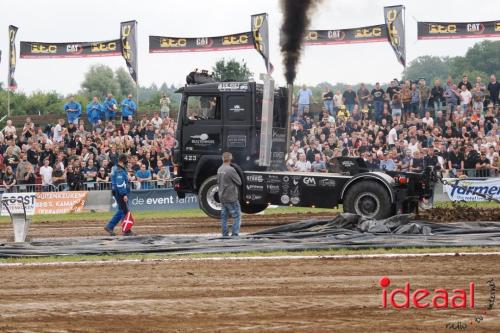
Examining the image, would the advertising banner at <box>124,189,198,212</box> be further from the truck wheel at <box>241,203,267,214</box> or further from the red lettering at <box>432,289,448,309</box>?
the red lettering at <box>432,289,448,309</box>

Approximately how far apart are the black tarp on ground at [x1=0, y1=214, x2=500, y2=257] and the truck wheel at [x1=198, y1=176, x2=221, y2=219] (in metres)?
4.21

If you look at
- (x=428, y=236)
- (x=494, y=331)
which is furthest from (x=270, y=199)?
(x=494, y=331)

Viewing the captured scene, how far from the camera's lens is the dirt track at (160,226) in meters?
19.9

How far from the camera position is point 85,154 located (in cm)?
2888

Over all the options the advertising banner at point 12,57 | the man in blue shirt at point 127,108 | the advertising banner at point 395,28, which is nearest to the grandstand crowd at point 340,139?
the man in blue shirt at point 127,108

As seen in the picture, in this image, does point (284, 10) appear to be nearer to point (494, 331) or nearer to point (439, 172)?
point (439, 172)

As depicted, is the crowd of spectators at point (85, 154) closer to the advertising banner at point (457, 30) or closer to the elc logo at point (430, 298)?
the advertising banner at point (457, 30)

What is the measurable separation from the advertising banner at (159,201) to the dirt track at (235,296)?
548 inches

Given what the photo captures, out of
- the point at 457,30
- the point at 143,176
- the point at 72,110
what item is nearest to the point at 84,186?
the point at 143,176

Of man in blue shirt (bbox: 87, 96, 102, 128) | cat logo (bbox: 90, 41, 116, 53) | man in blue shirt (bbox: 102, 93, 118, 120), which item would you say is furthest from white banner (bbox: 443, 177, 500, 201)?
cat logo (bbox: 90, 41, 116, 53)

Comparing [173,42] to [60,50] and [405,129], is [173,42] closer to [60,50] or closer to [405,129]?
[60,50]

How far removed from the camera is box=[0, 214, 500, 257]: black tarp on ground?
50.8 ft

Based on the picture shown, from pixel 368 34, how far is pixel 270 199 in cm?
1349

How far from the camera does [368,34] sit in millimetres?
32531
